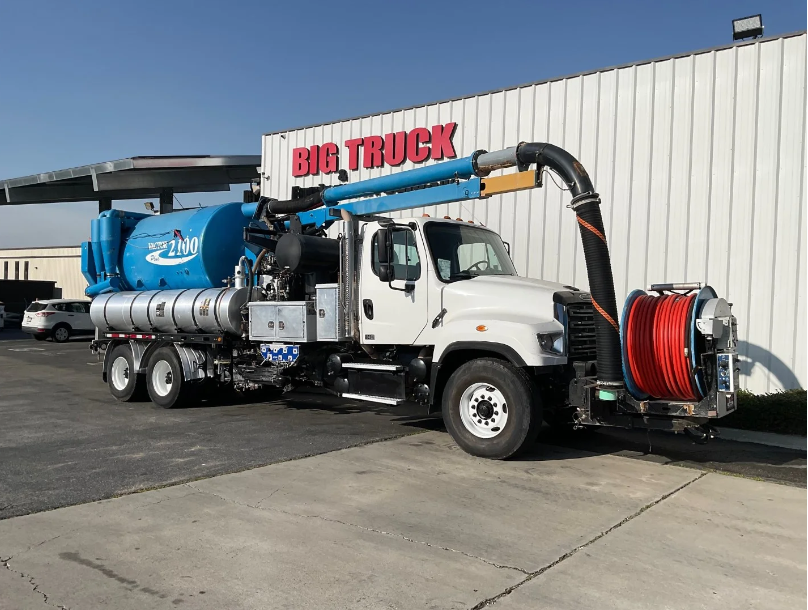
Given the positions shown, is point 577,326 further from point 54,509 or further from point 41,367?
point 41,367

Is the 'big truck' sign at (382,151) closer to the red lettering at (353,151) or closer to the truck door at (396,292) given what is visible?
the red lettering at (353,151)

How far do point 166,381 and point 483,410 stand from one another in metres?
6.10

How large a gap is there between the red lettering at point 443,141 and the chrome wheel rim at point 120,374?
6.96 metres

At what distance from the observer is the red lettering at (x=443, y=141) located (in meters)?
13.3

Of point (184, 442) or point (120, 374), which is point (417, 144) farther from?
point (184, 442)

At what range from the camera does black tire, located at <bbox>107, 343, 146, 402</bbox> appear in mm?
11555

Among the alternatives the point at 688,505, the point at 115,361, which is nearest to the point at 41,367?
the point at 115,361

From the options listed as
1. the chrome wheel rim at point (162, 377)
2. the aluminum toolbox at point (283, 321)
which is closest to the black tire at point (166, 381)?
the chrome wheel rim at point (162, 377)

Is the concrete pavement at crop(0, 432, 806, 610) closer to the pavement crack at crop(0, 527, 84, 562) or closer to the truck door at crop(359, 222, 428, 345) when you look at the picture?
the pavement crack at crop(0, 527, 84, 562)

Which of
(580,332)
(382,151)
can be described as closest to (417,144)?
(382,151)

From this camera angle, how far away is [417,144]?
13.7m

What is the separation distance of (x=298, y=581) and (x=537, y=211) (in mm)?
9088

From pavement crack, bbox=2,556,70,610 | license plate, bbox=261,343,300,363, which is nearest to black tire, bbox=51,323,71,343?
license plate, bbox=261,343,300,363

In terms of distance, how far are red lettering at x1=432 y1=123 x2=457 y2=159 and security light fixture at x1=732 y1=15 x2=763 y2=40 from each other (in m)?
5.06
